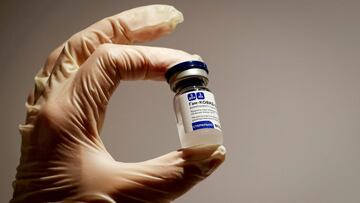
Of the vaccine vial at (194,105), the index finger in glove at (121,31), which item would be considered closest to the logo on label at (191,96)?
the vaccine vial at (194,105)

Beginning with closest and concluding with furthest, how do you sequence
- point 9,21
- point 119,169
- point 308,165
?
point 119,169, point 308,165, point 9,21

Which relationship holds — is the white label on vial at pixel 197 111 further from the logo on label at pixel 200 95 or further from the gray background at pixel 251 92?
the gray background at pixel 251 92

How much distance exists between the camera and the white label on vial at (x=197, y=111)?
528 millimetres

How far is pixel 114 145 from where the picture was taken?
2.88 feet

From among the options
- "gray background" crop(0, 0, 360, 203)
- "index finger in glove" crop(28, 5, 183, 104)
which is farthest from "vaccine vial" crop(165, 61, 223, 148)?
"gray background" crop(0, 0, 360, 203)

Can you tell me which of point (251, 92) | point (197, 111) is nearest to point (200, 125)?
point (197, 111)

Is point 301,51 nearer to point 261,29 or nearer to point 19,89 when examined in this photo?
point 261,29

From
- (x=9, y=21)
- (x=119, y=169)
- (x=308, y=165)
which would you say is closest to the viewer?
(x=119, y=169)

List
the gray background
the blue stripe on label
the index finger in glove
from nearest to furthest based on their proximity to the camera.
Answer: the blue stripe on label → the index finger in glove → the gray background

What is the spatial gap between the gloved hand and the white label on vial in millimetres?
47

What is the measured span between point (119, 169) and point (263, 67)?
20.0 inches

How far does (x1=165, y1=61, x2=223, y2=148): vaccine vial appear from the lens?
0.53 m

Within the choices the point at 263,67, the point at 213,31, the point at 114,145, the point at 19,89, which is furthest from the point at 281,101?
the point at 19,89

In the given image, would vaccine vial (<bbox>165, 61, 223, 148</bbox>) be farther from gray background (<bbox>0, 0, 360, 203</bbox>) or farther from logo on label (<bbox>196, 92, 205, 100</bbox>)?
gray background (<bbox>0, 0, 360, 203</bbox>)
